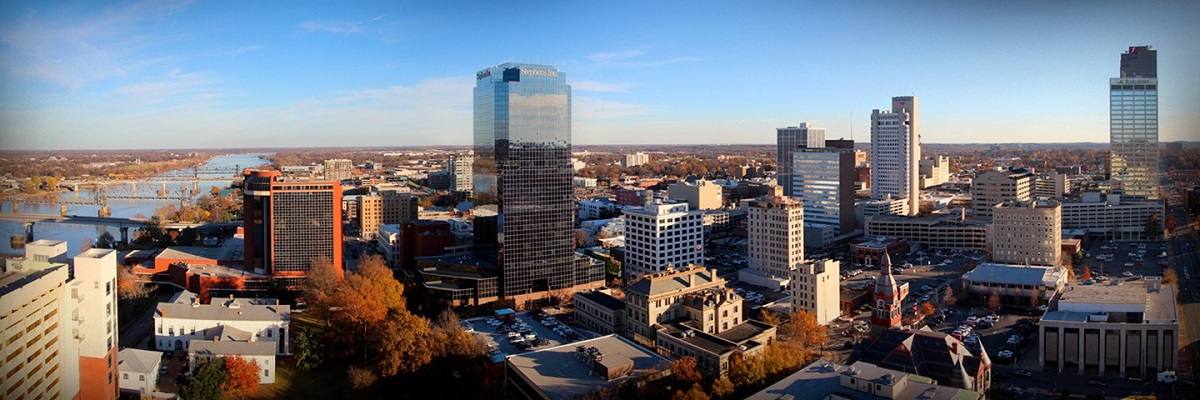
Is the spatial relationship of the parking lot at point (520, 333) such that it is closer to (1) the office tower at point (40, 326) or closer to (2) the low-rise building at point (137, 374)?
(2) the low-rise building at point (137, 374)

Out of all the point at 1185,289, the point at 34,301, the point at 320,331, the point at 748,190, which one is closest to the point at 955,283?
Result: the point at 1185,289

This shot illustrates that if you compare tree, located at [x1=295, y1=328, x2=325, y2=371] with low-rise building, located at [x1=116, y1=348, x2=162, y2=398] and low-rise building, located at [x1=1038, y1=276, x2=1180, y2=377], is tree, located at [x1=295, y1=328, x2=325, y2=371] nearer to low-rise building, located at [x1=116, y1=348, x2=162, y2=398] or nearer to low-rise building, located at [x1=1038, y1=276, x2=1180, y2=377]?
low-rise building, located at [x1=116, y1=348, x2=162, y2=398]

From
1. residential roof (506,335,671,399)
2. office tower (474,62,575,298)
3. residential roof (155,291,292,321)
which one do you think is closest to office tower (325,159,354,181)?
office tower (474,62,575,298)

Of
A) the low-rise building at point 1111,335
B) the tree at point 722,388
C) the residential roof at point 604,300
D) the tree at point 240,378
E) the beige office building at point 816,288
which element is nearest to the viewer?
the tree at point 722,388

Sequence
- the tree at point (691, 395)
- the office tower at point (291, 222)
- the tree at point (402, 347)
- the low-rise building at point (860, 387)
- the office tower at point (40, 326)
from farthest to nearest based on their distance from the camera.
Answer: the office tower at point (291, 222) → the tree at point (402, 347) → the tree at point (691, 395) → the low-rise building at point (860, 387) → the office tower at point (40, 326)

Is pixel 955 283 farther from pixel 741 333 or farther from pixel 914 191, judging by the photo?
pixel 914 191

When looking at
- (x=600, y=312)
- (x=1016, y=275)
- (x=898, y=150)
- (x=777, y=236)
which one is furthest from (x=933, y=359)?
(x=898, y=150)

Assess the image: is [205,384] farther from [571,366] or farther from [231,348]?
[571,366]

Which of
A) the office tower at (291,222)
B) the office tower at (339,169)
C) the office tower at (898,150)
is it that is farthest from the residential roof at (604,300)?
the office tower at (339,169)
